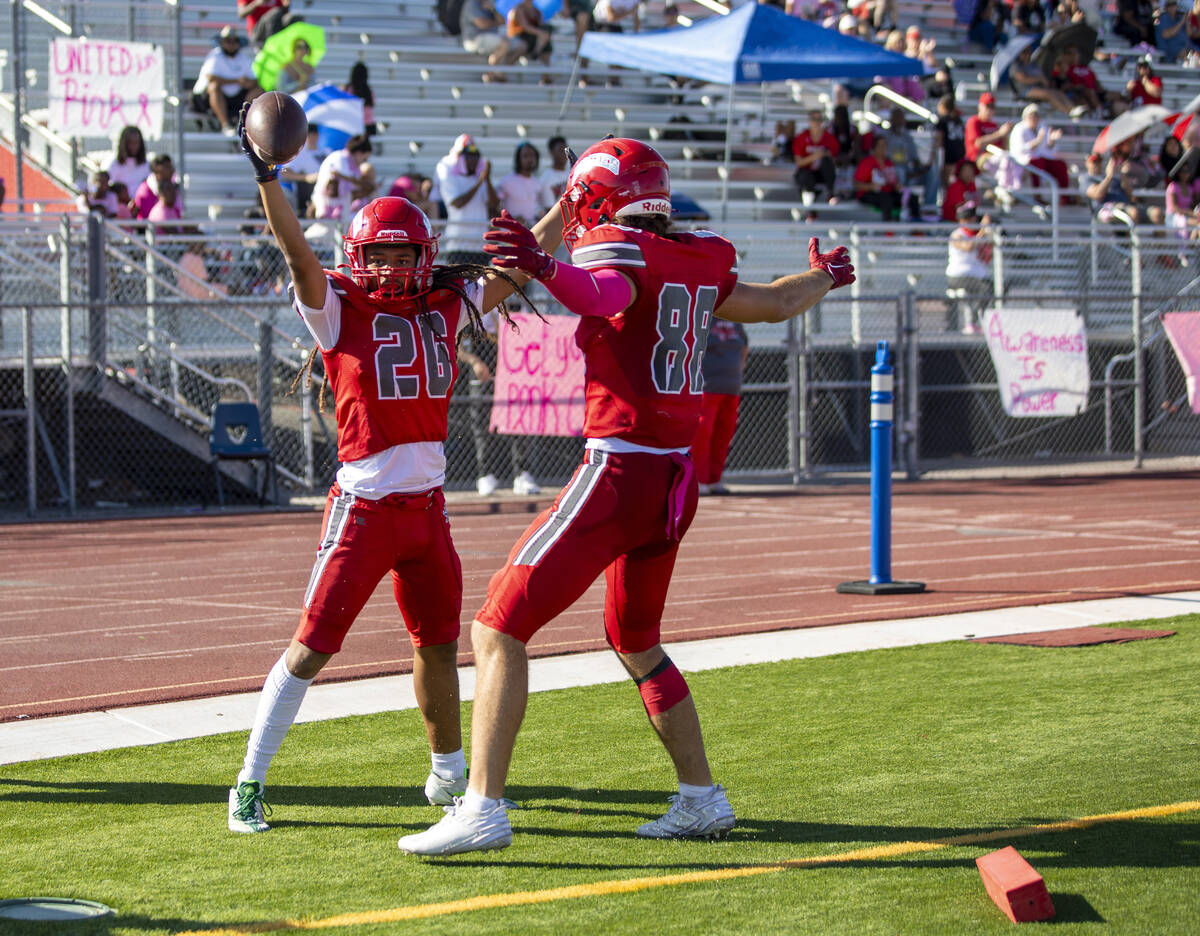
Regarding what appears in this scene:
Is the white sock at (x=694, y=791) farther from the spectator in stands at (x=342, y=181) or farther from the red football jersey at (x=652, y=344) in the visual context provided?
the spectator in stands at (x=342, y=181)

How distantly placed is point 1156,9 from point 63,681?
28.6m

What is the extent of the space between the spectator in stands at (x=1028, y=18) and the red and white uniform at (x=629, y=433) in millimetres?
25330

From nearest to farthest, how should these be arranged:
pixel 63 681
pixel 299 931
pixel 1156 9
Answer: pixel 299 931 → pixel 63 681 → pixel 1156 9

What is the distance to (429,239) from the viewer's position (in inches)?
→ 202

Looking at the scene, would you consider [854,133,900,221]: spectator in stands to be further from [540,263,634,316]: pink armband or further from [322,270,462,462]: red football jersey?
[540,263,634,316]: pink armband

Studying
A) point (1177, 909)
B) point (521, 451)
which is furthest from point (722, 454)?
point (1177, 909)

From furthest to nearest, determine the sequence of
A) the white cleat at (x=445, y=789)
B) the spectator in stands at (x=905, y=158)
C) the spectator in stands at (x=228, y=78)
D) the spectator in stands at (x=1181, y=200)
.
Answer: the spectator in stands at (x=905, y=158) → the spectator in stands at (x=1181, y=200) → the spectator in stands at (x=228, y=78) → the white cleat at (x=445, y=789)

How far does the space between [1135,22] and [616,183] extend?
28.2 m

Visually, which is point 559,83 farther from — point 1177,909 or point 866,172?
point 1177,909

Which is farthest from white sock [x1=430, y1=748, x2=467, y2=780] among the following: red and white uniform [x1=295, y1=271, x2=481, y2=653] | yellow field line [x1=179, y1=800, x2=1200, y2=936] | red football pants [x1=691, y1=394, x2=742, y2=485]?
red football pants [x1=691, y1=394, x2=742, y2=485]

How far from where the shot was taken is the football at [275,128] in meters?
4.49

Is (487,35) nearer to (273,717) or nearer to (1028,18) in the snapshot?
(1028,18)

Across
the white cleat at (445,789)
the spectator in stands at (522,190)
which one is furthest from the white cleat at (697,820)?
the spectator in stands at (522,190)

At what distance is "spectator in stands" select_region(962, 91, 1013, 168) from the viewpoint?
22828 mm
